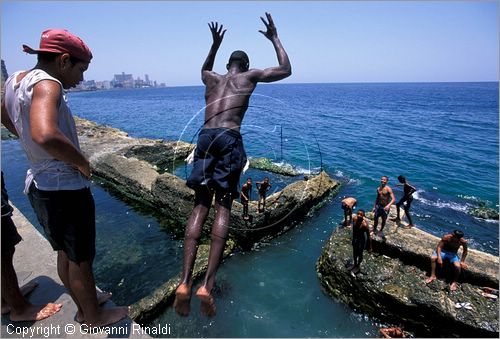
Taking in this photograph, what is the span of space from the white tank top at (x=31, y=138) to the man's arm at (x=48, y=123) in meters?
0.09

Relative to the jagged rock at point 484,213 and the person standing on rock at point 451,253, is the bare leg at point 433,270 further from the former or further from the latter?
the jagged rock at point 484,213

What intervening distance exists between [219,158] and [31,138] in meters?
1.78

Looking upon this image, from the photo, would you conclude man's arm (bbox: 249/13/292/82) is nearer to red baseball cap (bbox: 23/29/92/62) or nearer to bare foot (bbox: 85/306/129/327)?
red baseball cap (bbox: 23/29/92/62)

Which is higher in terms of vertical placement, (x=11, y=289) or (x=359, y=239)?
(x=11, y=289)

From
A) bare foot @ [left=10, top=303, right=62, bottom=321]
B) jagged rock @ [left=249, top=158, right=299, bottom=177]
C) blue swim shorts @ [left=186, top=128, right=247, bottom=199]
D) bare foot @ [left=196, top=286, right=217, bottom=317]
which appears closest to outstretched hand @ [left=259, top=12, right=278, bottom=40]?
blue swim shorts @ [left=186, top=128, right=247, bottom=199]

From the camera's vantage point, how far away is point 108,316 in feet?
12.0

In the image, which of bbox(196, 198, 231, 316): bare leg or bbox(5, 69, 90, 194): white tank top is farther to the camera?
bbox(196, 198, 231, 316): bare leg

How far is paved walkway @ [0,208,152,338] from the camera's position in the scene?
3.52m

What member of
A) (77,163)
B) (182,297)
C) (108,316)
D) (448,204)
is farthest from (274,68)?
(448,204)

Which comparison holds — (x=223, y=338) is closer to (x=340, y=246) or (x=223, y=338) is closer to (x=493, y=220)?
(x=340, y=246)

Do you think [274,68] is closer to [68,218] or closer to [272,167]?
[68,218]

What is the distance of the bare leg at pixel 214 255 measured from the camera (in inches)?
119

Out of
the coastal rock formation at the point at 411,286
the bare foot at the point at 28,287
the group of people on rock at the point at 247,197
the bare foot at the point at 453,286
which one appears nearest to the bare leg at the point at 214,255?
the bare foot at the point at 28,287

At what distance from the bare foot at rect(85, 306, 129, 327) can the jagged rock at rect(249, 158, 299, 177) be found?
20970mm
